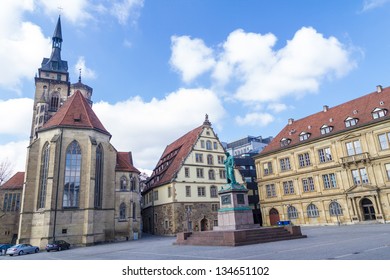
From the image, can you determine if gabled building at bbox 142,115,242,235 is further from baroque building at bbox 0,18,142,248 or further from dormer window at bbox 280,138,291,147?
dormer window at bbox 280,138,291,147

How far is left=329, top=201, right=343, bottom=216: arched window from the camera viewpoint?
37.0 metres

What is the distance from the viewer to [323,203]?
3875 centimetres

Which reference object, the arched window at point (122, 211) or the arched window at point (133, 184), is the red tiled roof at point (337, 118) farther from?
the arched window at point (122, 211)

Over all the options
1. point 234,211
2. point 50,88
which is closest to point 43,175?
point 234,211

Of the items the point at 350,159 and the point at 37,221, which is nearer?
the point at 37,221

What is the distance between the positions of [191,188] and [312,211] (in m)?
17.1

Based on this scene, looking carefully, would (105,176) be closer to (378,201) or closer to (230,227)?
(230,227)

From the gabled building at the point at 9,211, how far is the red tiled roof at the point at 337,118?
38221mm

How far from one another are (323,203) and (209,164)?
16470 millimetres

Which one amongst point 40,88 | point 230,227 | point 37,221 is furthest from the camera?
point 40,88

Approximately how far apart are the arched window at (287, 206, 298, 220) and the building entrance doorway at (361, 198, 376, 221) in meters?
9.36

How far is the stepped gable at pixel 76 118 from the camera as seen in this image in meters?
36.2
